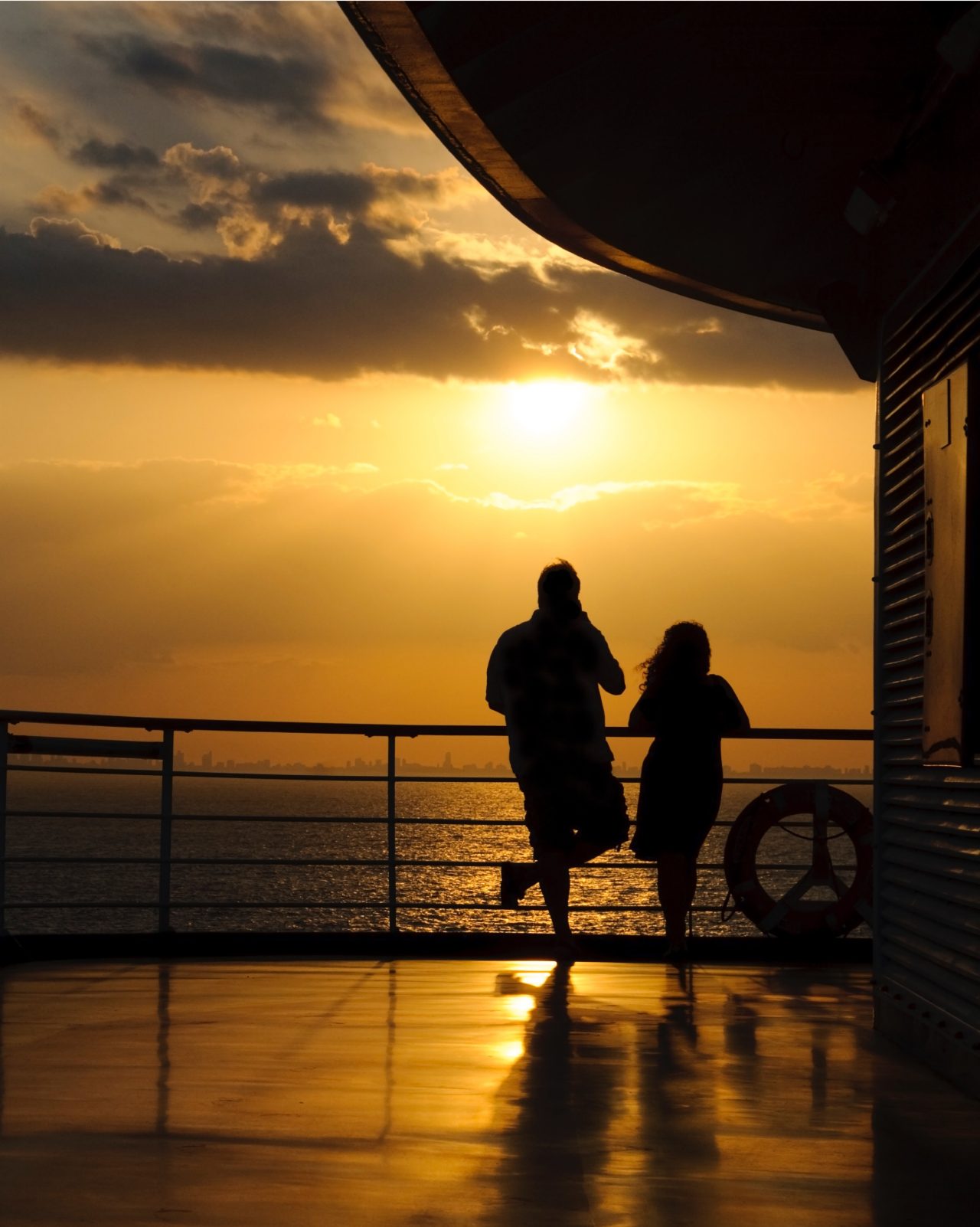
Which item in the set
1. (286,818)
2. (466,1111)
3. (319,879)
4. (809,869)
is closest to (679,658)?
(809,869)

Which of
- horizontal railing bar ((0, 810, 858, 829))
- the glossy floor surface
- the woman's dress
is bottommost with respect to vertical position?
the glossy floor surface

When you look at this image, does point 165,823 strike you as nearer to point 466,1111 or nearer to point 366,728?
point 366,728

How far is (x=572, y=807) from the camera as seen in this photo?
637 cm

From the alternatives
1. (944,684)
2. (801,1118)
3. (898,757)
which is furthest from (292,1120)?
(898,757)

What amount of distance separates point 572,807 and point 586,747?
230 mm

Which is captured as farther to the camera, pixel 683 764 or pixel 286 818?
pixel 286 818

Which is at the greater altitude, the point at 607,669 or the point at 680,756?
the point at 607,669

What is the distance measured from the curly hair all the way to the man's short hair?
1.38 feet

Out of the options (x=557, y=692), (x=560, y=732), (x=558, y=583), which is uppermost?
(x=558, y=583)

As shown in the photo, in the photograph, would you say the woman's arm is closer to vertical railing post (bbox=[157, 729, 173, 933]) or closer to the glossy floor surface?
the glossy floor surface

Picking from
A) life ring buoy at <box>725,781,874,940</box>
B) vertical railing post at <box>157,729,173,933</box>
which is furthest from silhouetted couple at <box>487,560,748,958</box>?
vertical railing post at <box>157,729,173,933</box>

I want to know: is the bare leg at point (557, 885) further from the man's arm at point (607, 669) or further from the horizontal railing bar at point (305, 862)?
the man's arm at point (607, 669)

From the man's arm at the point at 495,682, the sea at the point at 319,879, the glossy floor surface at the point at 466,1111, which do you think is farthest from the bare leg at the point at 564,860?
the sea at the point at 319,879

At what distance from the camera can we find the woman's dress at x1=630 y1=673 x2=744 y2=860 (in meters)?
6.47
